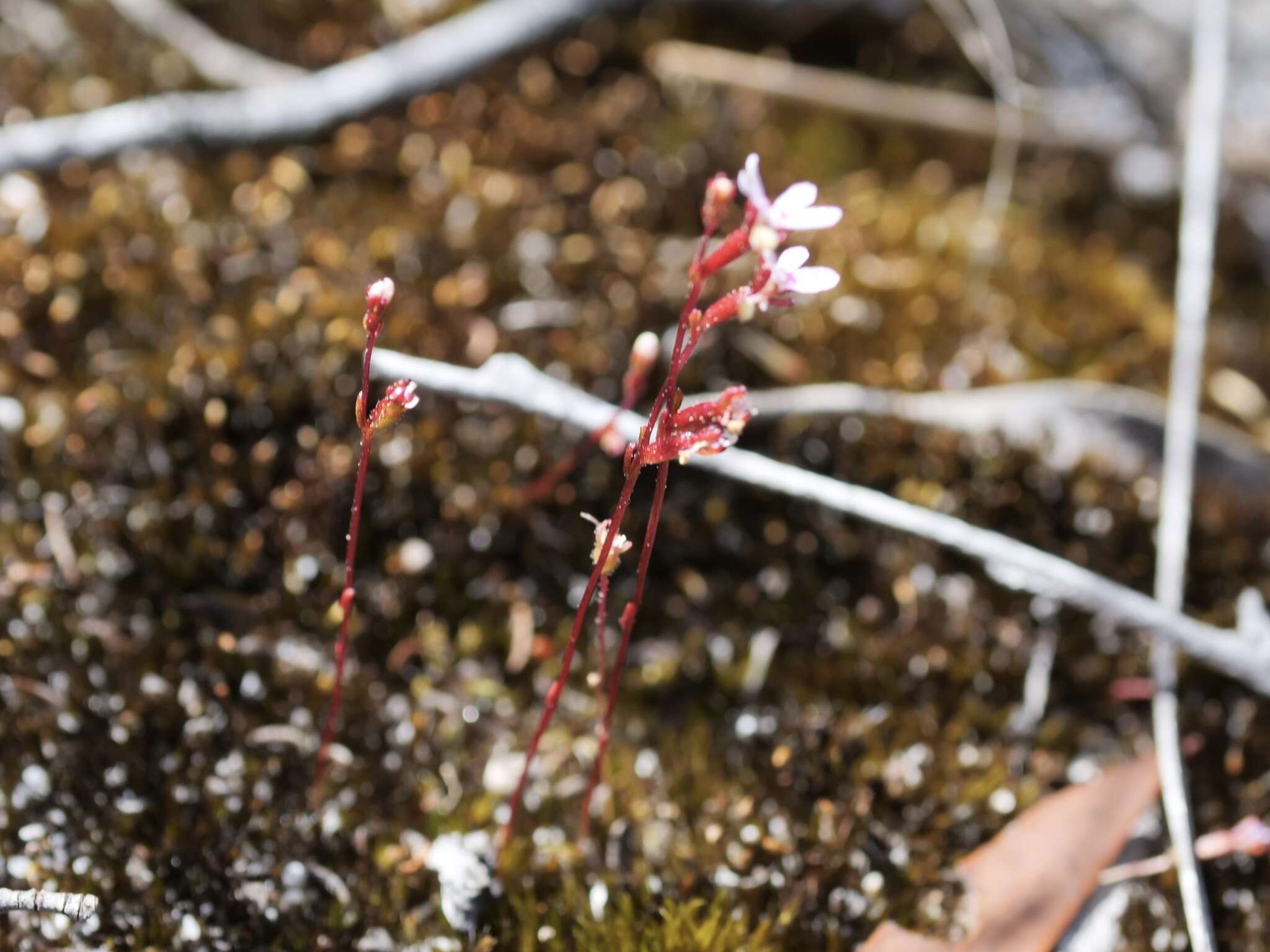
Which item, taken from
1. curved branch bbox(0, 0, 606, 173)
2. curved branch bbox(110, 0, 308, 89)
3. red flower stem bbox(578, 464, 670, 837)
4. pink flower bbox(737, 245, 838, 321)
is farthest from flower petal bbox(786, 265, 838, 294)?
curved branch bbox(110, 0, 308, 89)

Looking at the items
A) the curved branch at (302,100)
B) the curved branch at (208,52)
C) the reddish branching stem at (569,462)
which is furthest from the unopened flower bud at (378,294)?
the curved branch at (208,52)

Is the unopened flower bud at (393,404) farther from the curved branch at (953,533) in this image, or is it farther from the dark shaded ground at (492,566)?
the dark shaded ground at (492,566)

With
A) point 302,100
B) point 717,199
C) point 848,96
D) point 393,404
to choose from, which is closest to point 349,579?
point 393,404

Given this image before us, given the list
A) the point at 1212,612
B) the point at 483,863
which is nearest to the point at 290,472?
the point at 483,863

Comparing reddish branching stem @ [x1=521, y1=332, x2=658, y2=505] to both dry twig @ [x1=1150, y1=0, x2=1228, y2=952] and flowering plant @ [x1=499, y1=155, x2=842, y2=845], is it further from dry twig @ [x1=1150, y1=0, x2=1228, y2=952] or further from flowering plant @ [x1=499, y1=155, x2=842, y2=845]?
dry twig @ [x1=1150, y1=0, x2=1228, y2=952]

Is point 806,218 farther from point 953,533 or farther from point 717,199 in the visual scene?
point 953,533

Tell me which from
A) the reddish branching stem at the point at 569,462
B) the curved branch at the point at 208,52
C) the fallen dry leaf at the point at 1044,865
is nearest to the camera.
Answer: the fallen dry leaf at the point at 1044,865

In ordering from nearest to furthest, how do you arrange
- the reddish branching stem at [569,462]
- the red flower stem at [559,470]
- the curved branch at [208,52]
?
1. the reddish branching stem at [569,462]
2. the red flower stem at [559,470]
3. the curved branch at [208,52]
